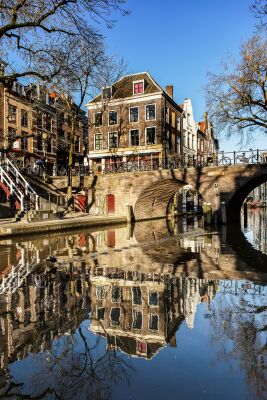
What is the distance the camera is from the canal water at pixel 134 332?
316cm

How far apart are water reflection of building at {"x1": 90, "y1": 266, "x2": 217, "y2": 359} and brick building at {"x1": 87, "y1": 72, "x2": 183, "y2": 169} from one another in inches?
1121

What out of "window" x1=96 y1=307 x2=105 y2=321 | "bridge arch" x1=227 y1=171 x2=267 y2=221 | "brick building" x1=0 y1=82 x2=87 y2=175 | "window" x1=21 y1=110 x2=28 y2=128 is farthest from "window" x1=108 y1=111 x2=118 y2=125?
"window" x1=96 y1=307 x2=105 y2=321

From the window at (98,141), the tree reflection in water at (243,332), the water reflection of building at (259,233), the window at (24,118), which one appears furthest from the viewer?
the window at (98,141)

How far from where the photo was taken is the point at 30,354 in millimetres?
3818

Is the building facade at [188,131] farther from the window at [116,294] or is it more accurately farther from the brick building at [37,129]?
the window at [116,294]

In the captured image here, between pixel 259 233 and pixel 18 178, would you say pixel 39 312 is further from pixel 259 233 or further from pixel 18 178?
pixel 18 178

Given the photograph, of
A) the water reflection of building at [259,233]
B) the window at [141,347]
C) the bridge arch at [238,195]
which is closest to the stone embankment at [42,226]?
the bridge arch at [238,195]

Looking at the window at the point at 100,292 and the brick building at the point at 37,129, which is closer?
the window at the point at 100,292

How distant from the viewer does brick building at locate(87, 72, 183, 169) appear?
3581 centimetres

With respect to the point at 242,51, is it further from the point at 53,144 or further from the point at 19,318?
the point at 53,144

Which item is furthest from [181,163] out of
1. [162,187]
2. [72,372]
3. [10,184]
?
[72,372]

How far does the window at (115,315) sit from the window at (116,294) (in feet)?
1.45

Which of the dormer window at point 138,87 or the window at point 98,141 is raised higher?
the dormer window at point 138,87

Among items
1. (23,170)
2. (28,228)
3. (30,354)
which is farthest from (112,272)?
(23,170)
